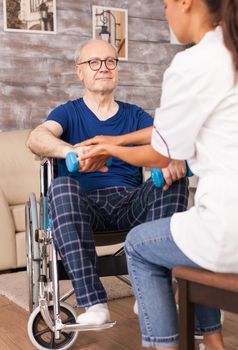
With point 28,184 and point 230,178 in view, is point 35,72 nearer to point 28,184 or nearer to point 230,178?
point 28,184

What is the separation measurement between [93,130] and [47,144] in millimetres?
316

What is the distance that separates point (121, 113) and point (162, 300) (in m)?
1.10

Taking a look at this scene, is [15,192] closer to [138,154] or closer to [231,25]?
[138,154]

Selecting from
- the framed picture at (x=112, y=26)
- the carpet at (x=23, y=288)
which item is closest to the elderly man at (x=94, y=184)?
the carpet at (x=23, y=288)

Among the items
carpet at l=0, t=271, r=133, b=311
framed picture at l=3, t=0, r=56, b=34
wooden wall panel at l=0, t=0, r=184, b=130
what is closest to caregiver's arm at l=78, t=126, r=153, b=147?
carpet at l=0, t=271, r=133, b=311

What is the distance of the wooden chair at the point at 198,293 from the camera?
123 centimetres

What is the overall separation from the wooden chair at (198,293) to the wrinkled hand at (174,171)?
56 cm

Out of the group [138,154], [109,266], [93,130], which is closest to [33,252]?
[109,266]

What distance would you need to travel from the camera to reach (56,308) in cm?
187

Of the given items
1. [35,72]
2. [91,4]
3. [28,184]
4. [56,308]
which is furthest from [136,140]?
[91,4]

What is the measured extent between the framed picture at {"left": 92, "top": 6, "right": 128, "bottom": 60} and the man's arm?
2.28 metres

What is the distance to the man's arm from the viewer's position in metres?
1.94

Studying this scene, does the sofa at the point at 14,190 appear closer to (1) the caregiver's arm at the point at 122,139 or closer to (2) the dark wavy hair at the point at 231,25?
(1) the caregiver's arm at the point at 122,139

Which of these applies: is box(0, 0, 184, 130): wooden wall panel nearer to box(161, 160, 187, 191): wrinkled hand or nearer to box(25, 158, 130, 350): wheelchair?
box(25, 158, 130, 350): wheelchair
